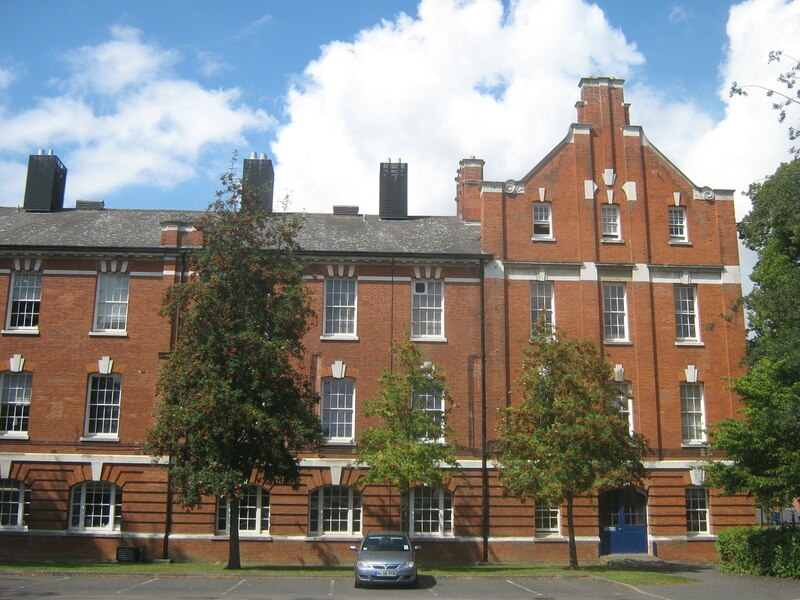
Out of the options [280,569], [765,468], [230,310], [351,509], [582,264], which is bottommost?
[280,569]

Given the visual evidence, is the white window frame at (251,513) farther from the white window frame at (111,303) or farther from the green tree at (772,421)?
the green tree at (772,421)

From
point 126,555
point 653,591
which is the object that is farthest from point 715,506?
point 126,555

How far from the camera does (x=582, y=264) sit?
30.8m

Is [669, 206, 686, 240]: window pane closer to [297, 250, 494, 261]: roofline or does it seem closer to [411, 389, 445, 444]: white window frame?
[297, 250, 494, 261]: roofline

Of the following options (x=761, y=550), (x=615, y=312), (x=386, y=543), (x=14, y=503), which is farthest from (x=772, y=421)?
(x=14, y=503)

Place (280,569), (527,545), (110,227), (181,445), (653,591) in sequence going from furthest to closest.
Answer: (110,227) < (527,545) < (280,569) < (181,445) < (653,591)

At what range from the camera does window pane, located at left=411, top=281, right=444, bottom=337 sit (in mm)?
30156

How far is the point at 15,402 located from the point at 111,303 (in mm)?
5018

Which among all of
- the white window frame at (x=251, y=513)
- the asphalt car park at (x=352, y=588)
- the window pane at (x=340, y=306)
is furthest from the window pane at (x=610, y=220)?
the white window frame at (x=251, y=513)

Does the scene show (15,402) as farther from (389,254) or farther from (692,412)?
(692,412)

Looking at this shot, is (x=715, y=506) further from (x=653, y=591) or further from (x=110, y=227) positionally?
(x=110, y=227)

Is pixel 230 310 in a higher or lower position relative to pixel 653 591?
higher

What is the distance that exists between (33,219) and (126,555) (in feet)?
48.9

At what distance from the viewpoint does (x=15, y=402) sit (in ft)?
95.4
